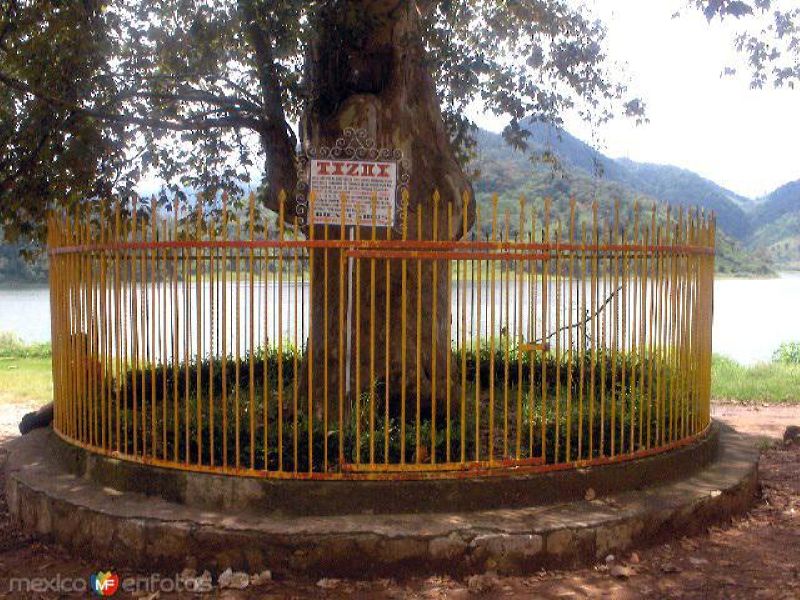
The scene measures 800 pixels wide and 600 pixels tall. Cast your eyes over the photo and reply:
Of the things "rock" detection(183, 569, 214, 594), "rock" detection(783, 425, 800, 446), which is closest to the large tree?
"rock" detection(183, 569, 214, 594)

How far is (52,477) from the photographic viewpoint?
6.03m

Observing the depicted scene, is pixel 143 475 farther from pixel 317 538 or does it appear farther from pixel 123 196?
pixel 123 196

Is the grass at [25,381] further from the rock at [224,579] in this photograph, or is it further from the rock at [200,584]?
the rock at [224,579]

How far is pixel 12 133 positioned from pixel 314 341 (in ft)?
14.0

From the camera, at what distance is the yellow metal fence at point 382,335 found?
5.25 m

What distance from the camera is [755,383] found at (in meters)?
15.3

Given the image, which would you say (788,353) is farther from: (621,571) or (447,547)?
(447,547)

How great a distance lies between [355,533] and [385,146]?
3332 mm

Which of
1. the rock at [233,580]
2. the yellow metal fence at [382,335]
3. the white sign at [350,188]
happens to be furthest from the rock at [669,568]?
the white sign at [350,188]

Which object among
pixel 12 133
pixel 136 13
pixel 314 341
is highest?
pixel 136 13

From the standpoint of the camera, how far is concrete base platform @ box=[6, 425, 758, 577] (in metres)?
4.79

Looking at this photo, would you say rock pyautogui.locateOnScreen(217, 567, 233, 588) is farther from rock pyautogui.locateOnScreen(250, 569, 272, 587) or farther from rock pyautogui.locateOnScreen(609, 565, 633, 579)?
rock pyautogui.locateOnScreen(609, 565, 633, 579)

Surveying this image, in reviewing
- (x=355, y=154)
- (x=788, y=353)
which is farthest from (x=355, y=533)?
(x=788, y=353)

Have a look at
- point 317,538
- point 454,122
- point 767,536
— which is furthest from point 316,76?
point 767,536
